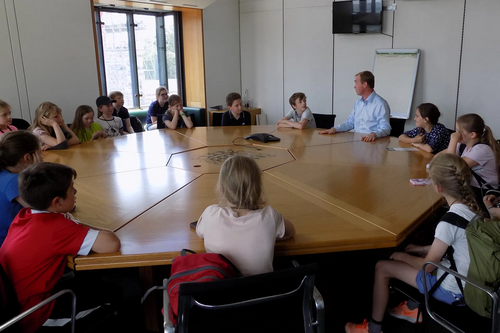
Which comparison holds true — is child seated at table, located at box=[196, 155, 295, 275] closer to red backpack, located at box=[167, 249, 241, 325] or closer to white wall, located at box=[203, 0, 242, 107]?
red backpack, located at box=[167, 249, 241, 325]

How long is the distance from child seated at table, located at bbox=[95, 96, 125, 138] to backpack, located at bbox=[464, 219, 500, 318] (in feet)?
13.3

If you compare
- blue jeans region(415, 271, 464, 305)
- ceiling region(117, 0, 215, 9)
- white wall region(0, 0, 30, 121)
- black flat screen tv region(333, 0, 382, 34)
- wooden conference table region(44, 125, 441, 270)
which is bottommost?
blue jeans region(415, 271, 464, 305)

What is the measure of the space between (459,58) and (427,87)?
0.53 m

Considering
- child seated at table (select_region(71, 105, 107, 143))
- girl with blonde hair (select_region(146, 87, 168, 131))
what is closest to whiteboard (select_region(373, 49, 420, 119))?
girl with blonde hair (select_region(146, 87, 168, 131))

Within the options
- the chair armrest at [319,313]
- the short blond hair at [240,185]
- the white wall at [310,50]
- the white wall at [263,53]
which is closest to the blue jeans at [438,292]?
the chair armrest at [319,313]

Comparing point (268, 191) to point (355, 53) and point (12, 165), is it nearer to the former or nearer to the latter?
point (12, 165)

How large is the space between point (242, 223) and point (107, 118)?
148 inches

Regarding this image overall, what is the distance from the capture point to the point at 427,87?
573cm

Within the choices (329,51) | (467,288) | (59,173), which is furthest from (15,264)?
(329,51)

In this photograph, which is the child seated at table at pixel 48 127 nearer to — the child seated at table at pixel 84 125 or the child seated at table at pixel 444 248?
the child seated at table at pixel 84 125

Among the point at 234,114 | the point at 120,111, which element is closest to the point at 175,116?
the point at 234,114

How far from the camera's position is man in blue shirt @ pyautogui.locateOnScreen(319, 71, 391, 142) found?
173 inches

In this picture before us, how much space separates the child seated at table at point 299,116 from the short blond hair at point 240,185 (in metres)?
3.17

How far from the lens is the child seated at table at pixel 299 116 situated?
4858 millimetres
